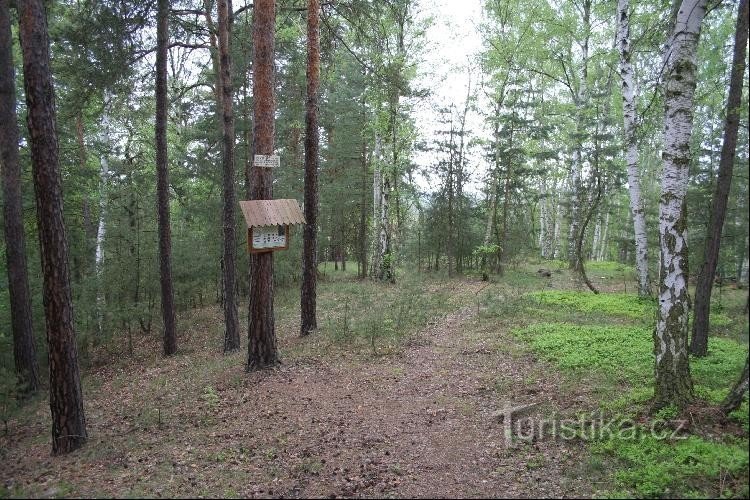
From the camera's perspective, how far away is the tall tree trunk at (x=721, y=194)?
6285 mm

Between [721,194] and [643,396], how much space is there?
3.65m

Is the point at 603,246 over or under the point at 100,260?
under

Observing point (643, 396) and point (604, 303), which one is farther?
point (604, 303)

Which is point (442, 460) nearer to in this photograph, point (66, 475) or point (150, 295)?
point (66, 475)

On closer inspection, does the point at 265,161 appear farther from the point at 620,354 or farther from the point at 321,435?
the point at 620,354

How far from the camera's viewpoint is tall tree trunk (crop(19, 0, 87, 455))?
5.15 metres

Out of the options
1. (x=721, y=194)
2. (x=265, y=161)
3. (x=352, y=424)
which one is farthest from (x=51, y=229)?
(x=721, y=194)

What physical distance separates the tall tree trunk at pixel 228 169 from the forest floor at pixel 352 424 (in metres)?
1.00

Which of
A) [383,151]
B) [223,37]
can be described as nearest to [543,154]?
[383,151]

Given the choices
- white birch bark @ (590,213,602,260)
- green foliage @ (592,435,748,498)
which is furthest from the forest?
white birch bark @ (590,213,602,260)

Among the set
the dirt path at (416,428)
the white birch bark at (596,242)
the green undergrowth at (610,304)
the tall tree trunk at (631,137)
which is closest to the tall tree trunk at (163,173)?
the dirt path at (416,428)

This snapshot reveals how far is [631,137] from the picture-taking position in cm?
1094

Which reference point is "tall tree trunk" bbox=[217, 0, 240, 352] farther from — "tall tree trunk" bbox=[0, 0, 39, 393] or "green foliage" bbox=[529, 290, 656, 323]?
"green foliage" bbox=[529, 290, 656, 323]

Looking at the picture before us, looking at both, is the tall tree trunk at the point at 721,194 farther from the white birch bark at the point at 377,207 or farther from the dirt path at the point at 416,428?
the white birch bark at the point at 377,207
